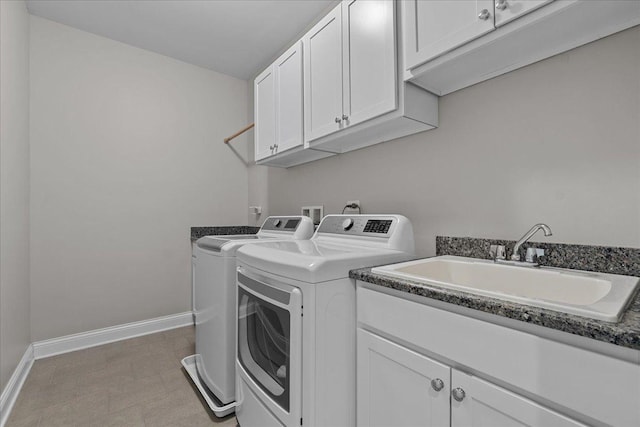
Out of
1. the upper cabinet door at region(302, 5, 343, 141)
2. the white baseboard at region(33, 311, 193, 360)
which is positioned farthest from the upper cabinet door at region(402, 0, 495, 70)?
the white baseboard at region(33, 311, 193, 360)

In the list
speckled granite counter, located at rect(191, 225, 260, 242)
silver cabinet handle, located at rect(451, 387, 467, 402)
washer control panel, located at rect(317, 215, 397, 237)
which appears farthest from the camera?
speckled granite counter, located at rect(191, 225, 260, 242)

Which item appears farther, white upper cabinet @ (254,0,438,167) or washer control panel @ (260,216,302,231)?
washer control panel @ (260,216,302,231)

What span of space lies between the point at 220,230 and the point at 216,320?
1.66 meters

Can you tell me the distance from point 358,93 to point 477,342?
1234 mm

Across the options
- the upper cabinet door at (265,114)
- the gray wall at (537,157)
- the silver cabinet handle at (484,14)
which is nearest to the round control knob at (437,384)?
the gray wall at (537,157)

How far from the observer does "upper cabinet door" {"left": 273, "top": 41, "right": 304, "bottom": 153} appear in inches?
78.1

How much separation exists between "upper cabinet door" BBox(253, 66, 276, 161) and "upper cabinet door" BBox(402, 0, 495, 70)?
1.24m

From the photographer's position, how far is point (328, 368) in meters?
1.10

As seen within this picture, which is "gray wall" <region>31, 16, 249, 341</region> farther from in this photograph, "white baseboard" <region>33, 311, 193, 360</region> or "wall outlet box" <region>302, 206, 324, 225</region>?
"wall outlet box" <region>302, 206, 324, 225</region>

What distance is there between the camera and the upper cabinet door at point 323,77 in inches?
65.0

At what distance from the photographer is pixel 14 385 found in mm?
1829

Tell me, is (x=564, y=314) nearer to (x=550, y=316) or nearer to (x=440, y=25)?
(x=550, y=316)

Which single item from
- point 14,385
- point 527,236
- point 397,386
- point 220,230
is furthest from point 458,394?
point 220,230

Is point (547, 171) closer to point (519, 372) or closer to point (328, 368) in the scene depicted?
point (519, 372)
